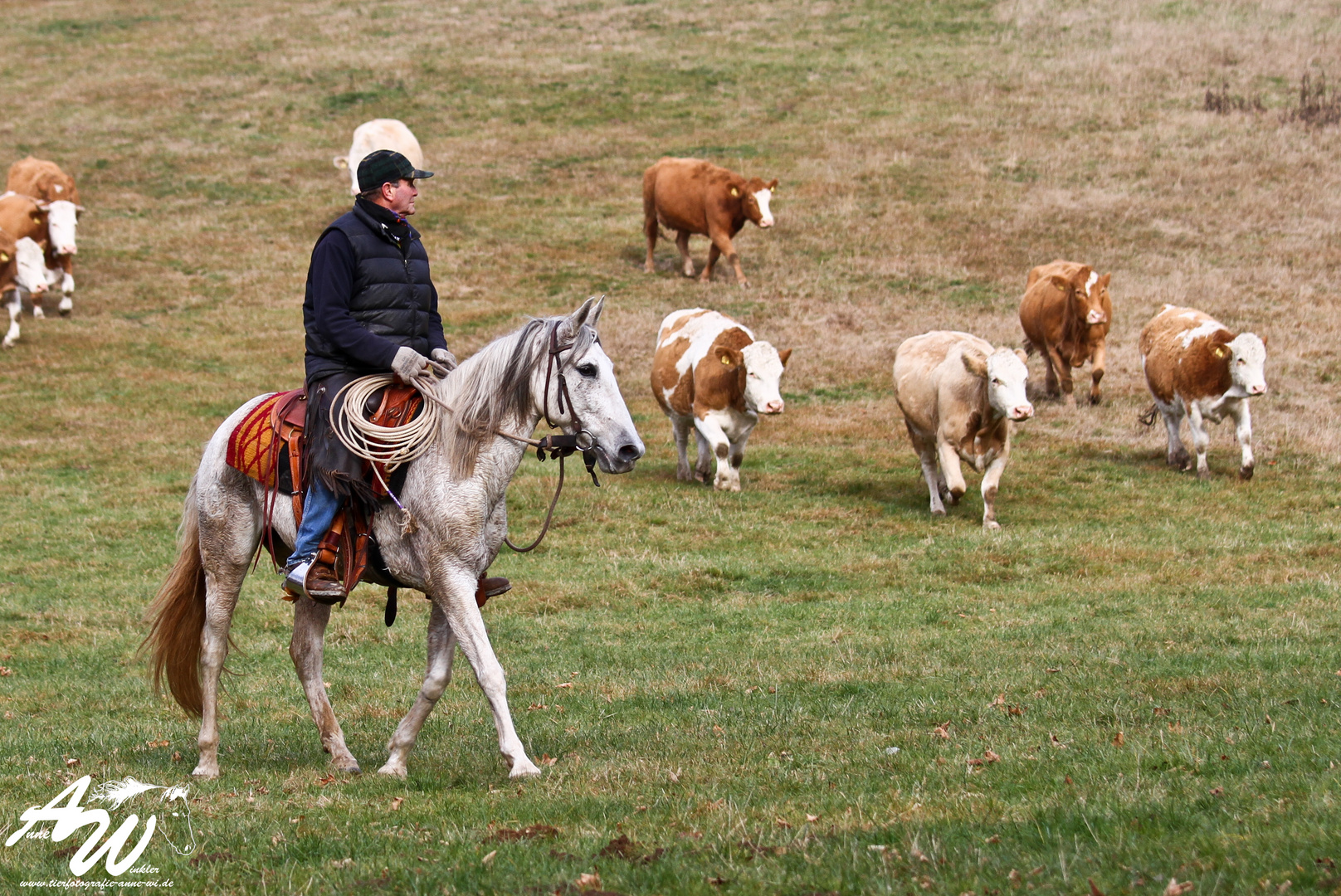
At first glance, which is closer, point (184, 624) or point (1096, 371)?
point (184, 624)

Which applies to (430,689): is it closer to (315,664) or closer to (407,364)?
(315,664)

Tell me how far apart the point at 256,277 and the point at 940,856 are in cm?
2797

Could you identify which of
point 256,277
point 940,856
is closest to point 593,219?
point 256,277

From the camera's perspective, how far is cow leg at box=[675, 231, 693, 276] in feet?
101

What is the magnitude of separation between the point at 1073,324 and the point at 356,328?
58.6 feet

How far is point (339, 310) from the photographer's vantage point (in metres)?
6.98

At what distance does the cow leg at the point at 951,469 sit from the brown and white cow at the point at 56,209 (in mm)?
20227

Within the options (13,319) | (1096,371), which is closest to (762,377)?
(1096,371)

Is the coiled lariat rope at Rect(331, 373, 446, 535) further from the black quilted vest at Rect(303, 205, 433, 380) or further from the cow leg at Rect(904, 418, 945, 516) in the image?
the cow leg at Rect(904, 418, 945, 516)

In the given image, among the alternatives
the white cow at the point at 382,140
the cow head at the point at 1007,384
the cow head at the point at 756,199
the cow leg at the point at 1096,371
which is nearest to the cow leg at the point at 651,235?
the cow head at the point at 756,199

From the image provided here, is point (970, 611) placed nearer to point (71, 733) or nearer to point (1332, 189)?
point (71, 733)

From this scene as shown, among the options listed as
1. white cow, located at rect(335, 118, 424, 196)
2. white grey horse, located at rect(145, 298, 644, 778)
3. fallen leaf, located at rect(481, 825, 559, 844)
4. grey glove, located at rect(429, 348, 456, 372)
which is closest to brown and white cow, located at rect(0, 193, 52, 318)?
white cow, located at rect(335, 118, 424, 196)

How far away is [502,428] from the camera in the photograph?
6871 mm

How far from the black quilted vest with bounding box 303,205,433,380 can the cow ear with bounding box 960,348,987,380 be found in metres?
10.2
